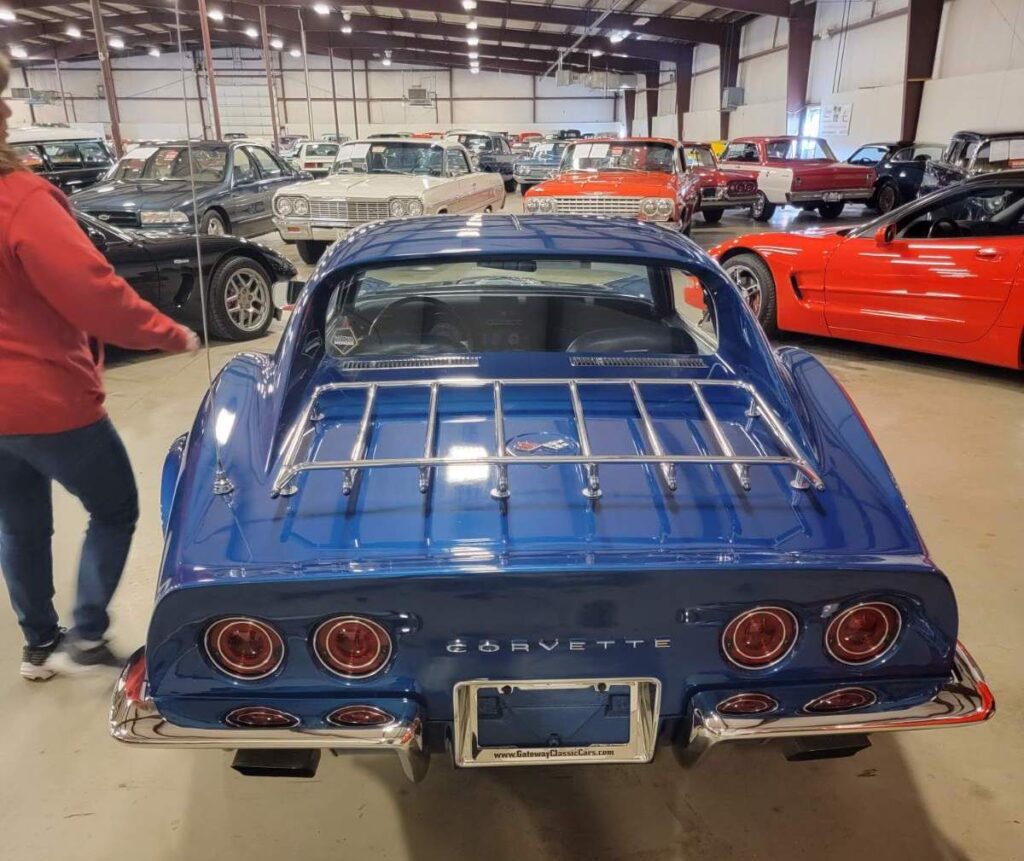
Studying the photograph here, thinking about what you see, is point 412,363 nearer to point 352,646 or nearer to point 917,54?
point 352,646

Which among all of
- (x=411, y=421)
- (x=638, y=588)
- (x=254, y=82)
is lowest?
(x=638, y=588)

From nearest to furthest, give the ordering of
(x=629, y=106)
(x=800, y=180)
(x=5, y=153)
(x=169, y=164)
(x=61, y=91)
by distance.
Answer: (x=5, y=153) < (x=169, y=164) < (x=800, y=180) < (x=61, y=91) < (x=629, y=106)

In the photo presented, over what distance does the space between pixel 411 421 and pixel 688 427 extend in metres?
0.72

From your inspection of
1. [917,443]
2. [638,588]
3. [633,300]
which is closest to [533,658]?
[638,588]

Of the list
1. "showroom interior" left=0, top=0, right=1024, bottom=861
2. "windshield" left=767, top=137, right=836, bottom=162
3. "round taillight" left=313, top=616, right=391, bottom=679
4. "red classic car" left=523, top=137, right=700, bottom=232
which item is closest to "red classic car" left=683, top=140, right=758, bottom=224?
"windshield" left=767, top=137, right=836, bottom=162

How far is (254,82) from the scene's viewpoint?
1527 inches

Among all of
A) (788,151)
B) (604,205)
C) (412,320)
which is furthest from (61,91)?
(412,320)

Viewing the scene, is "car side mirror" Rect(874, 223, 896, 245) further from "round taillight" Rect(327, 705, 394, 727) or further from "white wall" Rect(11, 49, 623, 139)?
"white wall" Rect(11, 49, 623, 139)

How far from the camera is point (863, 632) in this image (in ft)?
5.18

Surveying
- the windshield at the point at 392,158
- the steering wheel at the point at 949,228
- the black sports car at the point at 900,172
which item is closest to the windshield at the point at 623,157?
the windshield at the point at 392,158

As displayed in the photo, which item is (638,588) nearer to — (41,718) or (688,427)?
(688,427)

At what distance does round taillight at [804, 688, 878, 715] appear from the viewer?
5.25 feet

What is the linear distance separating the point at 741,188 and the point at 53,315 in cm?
1360

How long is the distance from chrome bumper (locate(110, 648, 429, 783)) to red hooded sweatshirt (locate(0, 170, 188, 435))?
0.84 m
